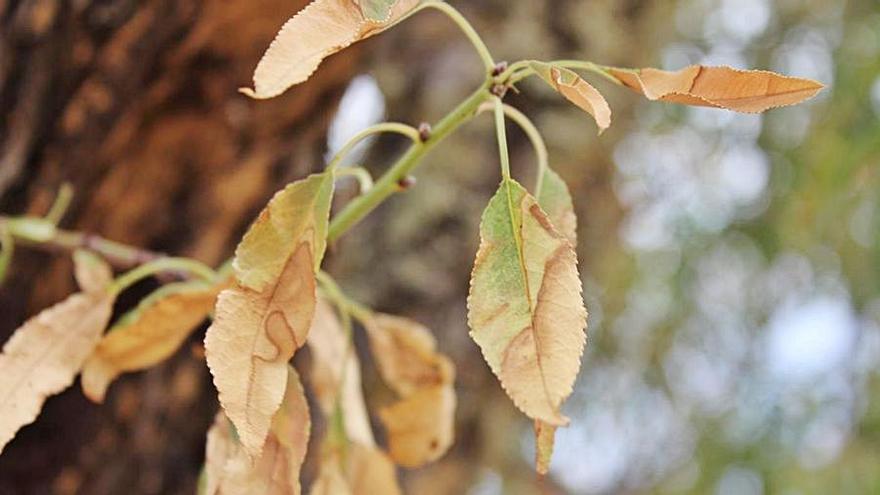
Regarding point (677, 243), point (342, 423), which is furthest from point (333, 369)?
point (677, 243)

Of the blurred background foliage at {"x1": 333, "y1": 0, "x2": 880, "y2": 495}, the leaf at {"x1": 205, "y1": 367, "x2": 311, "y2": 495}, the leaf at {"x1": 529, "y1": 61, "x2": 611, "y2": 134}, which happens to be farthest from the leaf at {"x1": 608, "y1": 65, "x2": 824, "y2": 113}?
the blurred background foliage at {"x1": 333, "y1": 0, "x2": 880, "y2": 495}

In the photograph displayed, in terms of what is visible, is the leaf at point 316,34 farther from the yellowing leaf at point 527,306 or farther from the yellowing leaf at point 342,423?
the yellowing leaf at point 342,423

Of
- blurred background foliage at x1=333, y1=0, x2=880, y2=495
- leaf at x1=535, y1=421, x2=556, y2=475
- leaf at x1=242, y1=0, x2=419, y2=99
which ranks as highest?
leaf at x1=242, y1=0, x2=419, y2=99

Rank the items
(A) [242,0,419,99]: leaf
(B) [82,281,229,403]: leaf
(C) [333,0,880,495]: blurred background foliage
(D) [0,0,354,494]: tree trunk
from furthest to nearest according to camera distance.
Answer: (C) [333,0,880,495]: blurred background foliage < (D) [0,0,354,494]: tree trunk < (B) [82,281,229,403]: leaf < (A) [242,0,419,99]: leaf

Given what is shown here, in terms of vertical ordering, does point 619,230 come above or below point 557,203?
below

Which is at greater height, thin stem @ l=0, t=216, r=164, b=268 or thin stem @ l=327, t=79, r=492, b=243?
thin stem @ l=327, t=79, r=492, b=243

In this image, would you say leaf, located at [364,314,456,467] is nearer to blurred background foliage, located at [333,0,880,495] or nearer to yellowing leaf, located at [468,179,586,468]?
yellowing leaf, located at [468,179,586,468]

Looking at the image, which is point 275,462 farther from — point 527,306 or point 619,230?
point 619,230
